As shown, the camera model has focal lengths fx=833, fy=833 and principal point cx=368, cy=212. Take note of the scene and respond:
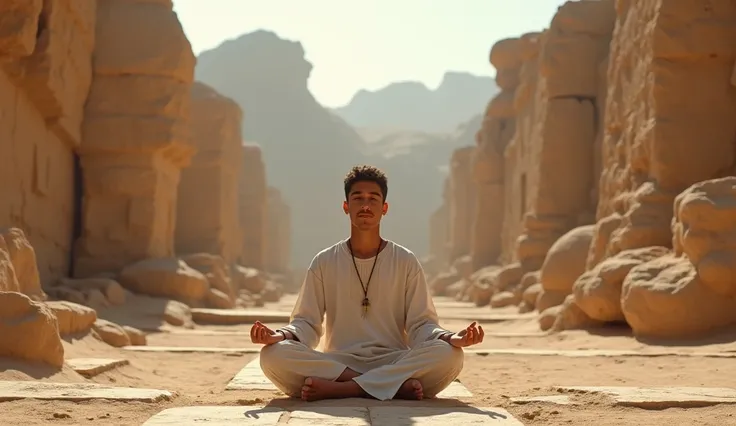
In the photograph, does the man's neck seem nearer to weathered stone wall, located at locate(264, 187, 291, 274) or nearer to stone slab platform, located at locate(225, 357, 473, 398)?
stone slab platform, located at locate(225, 357, 473, 398)

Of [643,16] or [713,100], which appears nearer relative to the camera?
[713,100]

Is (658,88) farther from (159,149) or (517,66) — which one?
(517,66)

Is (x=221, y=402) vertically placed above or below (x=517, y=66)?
below

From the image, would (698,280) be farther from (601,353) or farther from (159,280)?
(159,280)

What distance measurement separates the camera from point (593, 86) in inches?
603

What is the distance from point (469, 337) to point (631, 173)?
7.47m

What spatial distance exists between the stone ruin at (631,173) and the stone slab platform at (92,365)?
5.04m

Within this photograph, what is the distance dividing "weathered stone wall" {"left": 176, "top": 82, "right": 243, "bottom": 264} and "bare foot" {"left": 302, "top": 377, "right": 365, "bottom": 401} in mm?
14193

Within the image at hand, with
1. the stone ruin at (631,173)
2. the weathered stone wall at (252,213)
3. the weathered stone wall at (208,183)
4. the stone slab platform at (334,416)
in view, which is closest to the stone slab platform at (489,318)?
the stone ruin at (631,173)

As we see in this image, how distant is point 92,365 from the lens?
5.79 m

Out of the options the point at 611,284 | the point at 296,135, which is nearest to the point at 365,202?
the point at 611,284

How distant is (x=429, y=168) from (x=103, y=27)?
55127 millimetres

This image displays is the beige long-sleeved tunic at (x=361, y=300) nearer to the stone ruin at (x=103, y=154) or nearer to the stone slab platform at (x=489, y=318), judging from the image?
the stone ruin at (x=103, y=154)

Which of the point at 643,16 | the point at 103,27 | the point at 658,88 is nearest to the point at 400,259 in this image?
the point at 658,88
